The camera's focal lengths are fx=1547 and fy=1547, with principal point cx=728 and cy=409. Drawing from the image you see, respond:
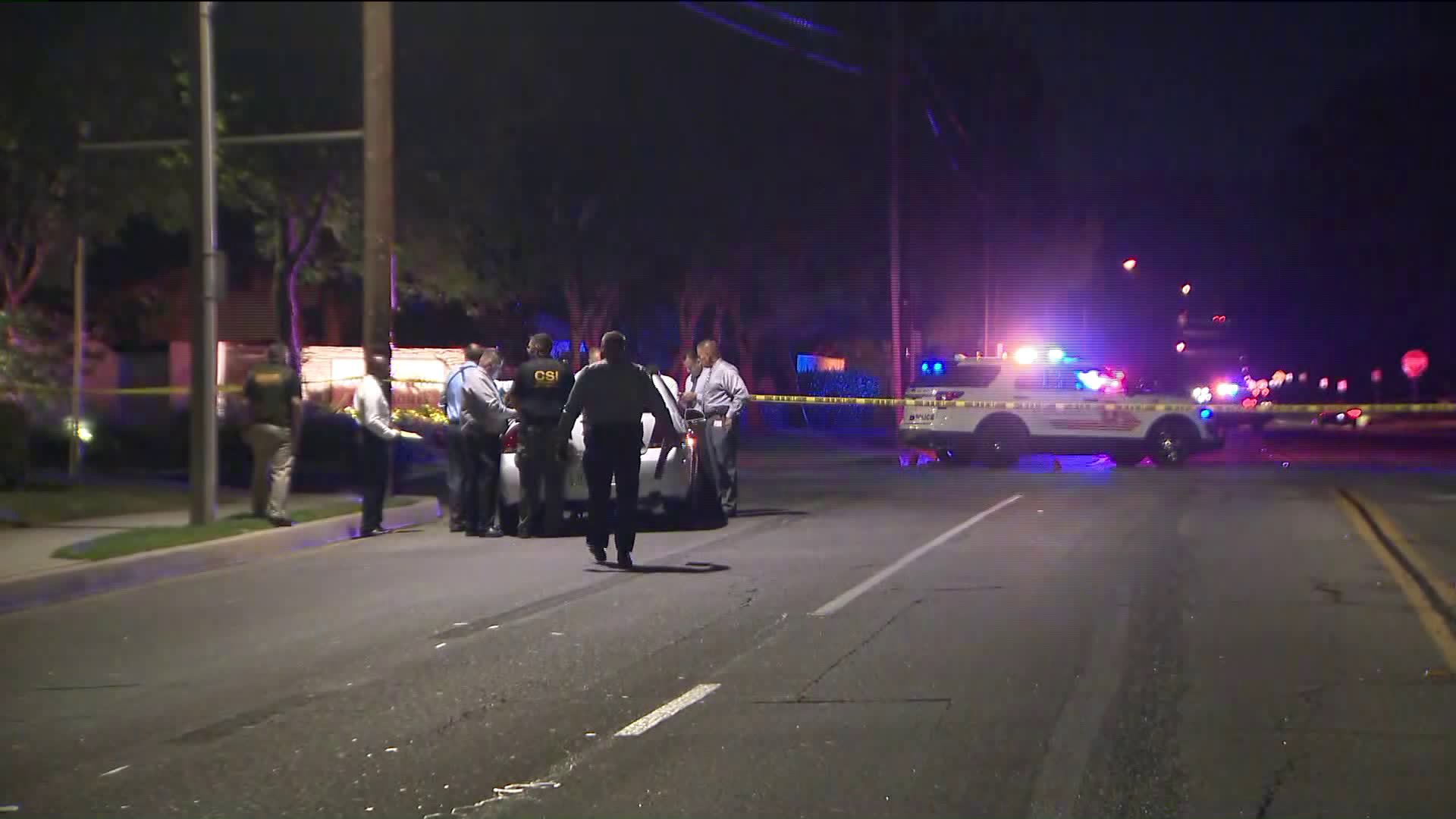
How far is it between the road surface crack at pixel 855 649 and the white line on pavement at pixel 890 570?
43 cm

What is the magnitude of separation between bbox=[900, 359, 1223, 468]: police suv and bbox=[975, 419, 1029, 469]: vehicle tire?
0.04ft

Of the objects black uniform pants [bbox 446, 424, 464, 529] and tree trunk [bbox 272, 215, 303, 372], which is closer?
black uniform pants [bbox 446, 424, 464, 529]

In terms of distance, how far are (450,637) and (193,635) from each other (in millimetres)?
1756

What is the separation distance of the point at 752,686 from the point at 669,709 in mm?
655

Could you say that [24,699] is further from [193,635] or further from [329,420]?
[329,420]

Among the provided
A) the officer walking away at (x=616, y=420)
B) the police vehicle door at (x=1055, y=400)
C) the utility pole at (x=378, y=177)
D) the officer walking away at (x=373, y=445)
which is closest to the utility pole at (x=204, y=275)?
the officer walking away at (x=373, y=445)

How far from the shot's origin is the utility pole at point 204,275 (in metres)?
14.7

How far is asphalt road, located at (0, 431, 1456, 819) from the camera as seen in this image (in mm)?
6113

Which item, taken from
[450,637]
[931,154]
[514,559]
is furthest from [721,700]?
[931,154]

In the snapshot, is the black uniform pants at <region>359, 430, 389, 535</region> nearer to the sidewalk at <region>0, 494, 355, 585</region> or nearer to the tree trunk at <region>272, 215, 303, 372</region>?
the sidewalk at <region>0, 494, 355, 585</region>

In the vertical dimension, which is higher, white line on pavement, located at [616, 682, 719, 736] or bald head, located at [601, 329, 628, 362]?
bald head, located at [601, 329, 628, 362]

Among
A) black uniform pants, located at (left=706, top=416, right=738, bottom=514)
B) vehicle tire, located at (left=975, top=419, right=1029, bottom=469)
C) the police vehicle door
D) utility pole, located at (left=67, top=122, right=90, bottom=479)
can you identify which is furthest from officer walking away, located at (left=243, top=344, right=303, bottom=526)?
the police vehicle door

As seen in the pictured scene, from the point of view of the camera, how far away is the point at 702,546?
550 inches

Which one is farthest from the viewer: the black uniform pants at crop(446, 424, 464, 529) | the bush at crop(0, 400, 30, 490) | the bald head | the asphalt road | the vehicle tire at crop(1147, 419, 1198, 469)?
the vehicle tire at crop(1147, 419, 1198, 469)
